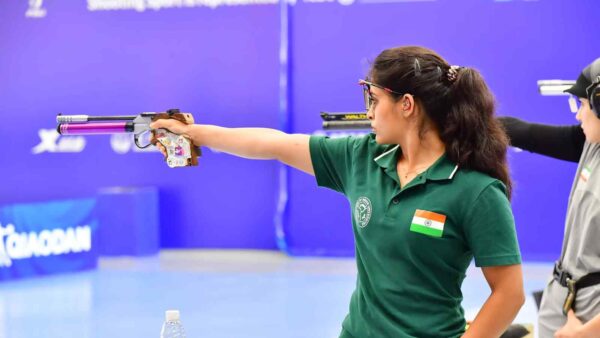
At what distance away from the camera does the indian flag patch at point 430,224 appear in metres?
1.81

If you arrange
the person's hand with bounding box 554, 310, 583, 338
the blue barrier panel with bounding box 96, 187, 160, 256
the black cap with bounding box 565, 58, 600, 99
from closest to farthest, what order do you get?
the person's hand with bounding box 554, 310, 583, 338 → the black cap with bounding box 565, 58, 600, 99 → the blue barrier panel with bounding box 96, 187, 160, 256

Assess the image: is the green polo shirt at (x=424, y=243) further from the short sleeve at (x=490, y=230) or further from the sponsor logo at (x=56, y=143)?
the sponsor logo at (x=56, y=143)

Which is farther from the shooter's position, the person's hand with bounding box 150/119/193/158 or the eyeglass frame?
the person's hand with bounding box 150/119/193/158

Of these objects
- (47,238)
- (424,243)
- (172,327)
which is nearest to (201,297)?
(47,238)

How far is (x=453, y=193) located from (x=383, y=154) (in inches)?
9.7

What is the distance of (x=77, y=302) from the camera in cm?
582

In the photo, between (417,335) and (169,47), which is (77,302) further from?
(417,335)

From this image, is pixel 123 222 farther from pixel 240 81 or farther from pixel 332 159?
pixel 332 159

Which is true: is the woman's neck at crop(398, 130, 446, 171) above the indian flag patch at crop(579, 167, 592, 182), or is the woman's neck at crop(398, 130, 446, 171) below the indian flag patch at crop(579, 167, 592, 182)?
above

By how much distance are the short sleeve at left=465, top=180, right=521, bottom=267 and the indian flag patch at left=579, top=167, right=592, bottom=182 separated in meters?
0.69

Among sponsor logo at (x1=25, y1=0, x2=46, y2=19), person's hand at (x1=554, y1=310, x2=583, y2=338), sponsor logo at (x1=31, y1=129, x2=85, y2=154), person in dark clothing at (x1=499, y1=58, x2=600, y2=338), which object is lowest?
sponsor logo at (x1=31, y1=129, x2=85, y2=154)

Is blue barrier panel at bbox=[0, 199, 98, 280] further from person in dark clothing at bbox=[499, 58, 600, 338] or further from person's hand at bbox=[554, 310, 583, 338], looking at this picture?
person's hand at bbox=[554, 310, 583, 338]

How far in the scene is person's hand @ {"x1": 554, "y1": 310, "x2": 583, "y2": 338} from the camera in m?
2.26

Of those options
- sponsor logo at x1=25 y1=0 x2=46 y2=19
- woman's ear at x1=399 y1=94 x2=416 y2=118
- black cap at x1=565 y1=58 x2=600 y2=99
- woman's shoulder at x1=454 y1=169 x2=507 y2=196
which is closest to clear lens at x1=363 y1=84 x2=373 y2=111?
woman's ear at x1=399 y1=94 x2=416 y2=118
